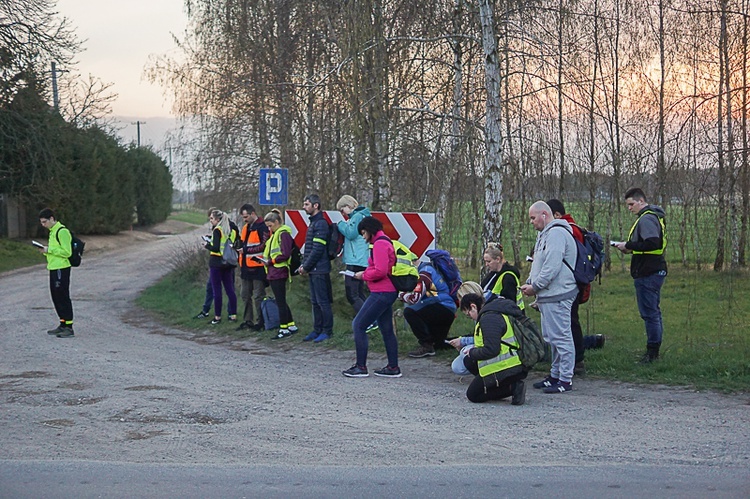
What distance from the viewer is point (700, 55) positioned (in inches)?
442

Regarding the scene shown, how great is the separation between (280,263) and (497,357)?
18.1 feet

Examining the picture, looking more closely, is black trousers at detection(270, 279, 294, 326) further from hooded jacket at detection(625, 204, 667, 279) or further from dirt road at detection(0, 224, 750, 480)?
hooded jacket at detection(625, 204, 667, 279)

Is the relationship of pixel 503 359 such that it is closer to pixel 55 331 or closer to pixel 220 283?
pixel 220 283

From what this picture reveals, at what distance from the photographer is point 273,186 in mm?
16391

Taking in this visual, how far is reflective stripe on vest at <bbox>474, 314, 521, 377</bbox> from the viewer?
854cm

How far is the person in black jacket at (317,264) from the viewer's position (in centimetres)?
1280

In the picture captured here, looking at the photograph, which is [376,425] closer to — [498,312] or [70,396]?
[498,312]

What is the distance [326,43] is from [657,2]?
864 centimetres

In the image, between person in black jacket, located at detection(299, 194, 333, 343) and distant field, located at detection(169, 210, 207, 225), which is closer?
person in black jacket, located at detection(299, 194, 333, 343)

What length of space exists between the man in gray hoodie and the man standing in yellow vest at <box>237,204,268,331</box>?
18.9 ft

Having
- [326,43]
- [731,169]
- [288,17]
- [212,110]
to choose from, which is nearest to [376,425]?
[731,169]

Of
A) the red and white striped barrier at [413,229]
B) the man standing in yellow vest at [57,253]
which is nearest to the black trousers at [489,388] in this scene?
the red and white striped barrier at [413,229]

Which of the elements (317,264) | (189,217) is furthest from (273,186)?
(189,217)

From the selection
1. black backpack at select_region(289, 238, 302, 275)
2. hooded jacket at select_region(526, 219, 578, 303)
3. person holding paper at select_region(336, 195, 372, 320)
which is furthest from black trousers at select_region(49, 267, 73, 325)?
hooded jacket at select_region(526, 219, 578, 303)
